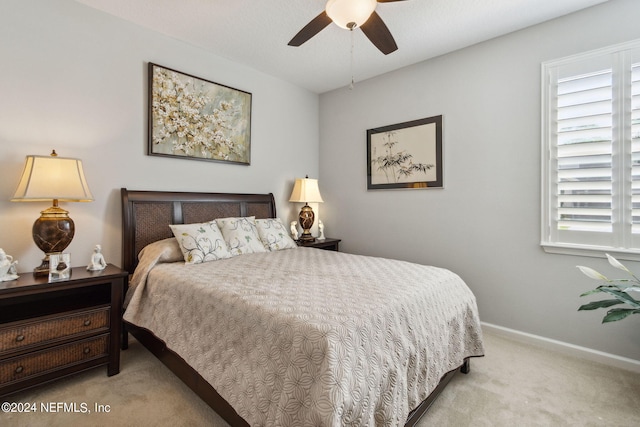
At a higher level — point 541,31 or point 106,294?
point 541,31

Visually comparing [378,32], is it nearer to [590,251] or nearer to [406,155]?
[406,155]

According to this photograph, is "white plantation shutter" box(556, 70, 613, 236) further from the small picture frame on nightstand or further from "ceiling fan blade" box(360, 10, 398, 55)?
the small picture frame on nightstand

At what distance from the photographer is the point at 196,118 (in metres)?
3.02

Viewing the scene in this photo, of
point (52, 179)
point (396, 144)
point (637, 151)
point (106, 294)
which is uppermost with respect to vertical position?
point (396, 144)

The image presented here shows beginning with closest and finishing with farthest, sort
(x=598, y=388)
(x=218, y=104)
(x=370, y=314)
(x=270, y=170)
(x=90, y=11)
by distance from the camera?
1. (x=370, y=314)
2. (x=598, y=388)
3. (x=90, y=11)
4. (x=218, y=104)
5. (x=270, y=170)

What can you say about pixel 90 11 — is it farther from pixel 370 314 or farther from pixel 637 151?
pixel 637 151

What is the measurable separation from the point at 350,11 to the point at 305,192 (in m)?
2.15

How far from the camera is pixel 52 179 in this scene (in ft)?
6.52

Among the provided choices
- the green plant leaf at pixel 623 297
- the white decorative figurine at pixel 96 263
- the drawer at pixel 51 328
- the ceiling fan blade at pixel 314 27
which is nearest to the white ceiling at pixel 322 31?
the ceiling fan blade at pixel 314 27

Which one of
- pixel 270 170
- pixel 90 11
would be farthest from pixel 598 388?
pixel 90 11

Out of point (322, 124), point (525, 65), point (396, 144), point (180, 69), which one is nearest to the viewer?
point (525, 65)

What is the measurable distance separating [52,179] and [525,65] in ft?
12.1

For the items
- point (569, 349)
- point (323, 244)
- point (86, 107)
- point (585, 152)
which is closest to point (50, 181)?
point (86, 107)

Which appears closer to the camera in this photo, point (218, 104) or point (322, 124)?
point (218, 104)
